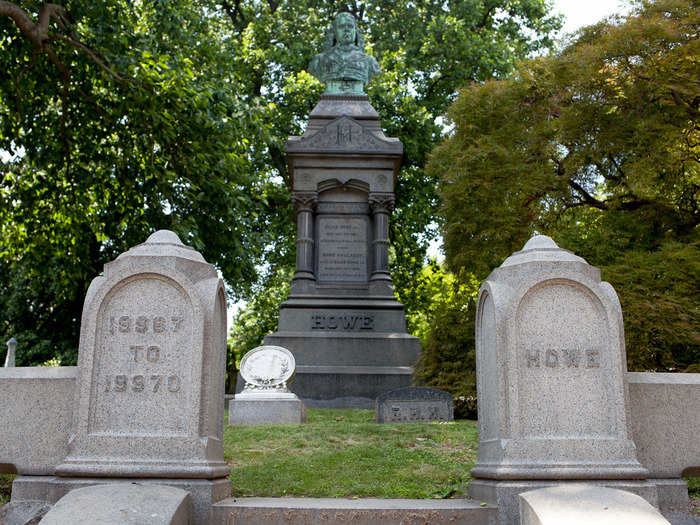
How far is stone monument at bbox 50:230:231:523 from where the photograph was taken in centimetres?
481

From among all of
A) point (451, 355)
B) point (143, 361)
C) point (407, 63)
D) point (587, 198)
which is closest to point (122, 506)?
point (143, 361)

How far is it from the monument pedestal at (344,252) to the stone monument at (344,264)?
24mm

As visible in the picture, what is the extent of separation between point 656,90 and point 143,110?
9.42 m

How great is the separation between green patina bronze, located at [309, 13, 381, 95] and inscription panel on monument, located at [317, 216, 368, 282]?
4.26 metres

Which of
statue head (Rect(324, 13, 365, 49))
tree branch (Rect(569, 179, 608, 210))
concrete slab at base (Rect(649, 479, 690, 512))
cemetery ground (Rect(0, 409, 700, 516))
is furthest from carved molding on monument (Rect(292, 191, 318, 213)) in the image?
concrete slab at base (Rect(649, 479, 690, 512))

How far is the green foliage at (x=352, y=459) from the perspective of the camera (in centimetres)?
573

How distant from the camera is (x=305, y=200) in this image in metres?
16.7

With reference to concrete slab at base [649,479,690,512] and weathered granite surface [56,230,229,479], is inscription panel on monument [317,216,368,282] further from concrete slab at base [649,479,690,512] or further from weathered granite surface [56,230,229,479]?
concrete slab at base [649,479,690,512]

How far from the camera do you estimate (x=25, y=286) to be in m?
24.8

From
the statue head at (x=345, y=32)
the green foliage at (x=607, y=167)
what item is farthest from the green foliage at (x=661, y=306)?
the statue head at (x=345, y=32)

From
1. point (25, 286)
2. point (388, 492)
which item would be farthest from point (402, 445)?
point (25, 286)

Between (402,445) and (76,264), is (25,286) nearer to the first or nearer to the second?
(76,264)

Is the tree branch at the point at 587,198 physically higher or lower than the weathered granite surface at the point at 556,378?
higher

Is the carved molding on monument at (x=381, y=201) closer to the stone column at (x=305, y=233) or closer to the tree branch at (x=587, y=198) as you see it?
the stone column at (x=305, y=233)
